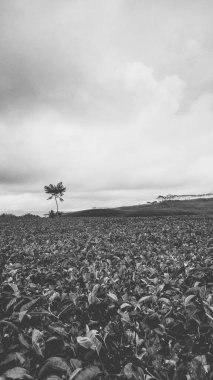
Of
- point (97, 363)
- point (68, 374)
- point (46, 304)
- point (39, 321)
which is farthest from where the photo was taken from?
point (46, 304)

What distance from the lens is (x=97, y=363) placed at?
91.6 inches

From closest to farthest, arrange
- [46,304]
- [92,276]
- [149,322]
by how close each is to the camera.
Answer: [149,322], [46,304], [92,276]

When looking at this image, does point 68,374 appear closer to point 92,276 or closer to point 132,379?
point 132,379

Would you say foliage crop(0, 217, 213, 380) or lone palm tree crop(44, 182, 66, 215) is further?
lone palm tree crop(44, 182, 66, 215)

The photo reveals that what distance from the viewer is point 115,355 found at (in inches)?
103

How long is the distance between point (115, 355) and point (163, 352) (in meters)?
0.53

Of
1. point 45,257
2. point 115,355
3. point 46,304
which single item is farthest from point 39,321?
point 45,257

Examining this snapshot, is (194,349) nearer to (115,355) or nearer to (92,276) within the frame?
(115,355)

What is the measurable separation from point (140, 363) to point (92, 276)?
2.98 meters

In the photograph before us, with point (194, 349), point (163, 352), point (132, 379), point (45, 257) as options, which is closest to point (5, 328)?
point (132, 379)

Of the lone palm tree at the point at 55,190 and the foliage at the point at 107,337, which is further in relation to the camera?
the lone palm tree at the point at 55,190

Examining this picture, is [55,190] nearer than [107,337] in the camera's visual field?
No

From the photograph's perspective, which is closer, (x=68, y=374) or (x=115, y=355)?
(x=68, y=374)

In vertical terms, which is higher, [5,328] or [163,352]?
[5,328]
